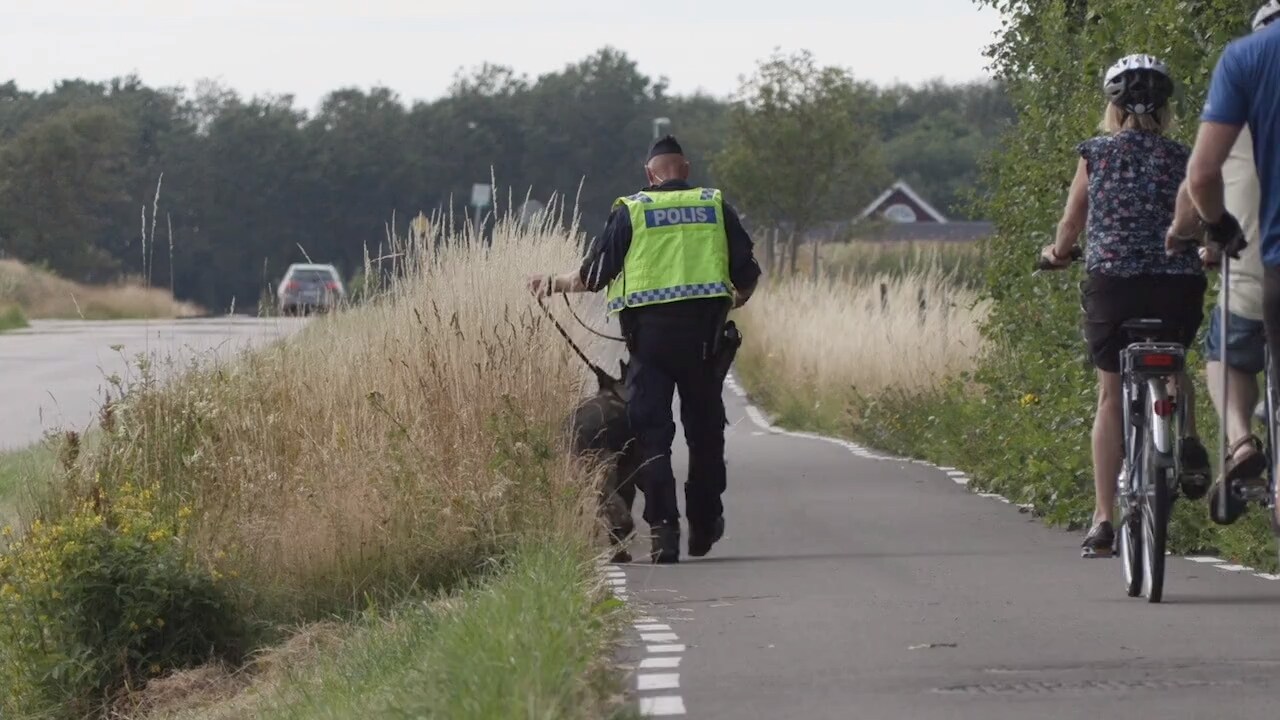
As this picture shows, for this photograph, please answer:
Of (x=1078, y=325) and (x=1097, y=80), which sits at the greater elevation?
(x=1097, y=80)

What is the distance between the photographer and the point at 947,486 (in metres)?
14.9

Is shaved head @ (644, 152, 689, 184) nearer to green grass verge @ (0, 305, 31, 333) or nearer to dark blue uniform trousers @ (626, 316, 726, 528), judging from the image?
dark blue uniform trousers @ (626, 316, 726, 528)

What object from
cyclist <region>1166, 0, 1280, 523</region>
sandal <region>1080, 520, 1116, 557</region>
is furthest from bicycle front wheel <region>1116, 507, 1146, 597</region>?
cyclist <region>1166, 0, 1280, 523</region>

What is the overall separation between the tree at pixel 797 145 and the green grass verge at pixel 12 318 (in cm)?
1525

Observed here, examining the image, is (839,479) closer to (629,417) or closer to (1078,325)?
(1078,325)

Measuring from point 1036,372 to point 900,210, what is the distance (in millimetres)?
104381

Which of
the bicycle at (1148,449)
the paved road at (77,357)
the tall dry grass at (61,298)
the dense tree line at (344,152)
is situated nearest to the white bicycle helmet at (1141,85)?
the bicycle at (1148,449)

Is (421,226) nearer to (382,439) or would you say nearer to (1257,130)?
(382,439)

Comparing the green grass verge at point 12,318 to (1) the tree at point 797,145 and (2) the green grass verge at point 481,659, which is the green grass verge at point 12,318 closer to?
(1) the tree at point 797,145

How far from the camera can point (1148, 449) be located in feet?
26.9

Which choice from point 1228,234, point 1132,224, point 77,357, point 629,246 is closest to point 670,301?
point 629,246

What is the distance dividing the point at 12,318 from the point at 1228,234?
153 ft

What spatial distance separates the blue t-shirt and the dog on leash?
422 centimetres

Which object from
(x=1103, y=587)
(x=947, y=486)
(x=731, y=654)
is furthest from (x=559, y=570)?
(x=947, y=486)
